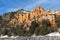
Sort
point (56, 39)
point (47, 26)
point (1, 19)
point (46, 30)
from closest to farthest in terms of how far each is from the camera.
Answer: point (56, 39) → point (46, 30) → point (47, 26) → point (1, 19)

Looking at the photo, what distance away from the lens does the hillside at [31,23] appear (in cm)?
3778

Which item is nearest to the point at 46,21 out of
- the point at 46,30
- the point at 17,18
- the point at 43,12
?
the point at 46,30

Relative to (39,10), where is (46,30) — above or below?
below

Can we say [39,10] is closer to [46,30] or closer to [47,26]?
[47,26]

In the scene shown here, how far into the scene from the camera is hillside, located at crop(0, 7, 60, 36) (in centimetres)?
3778

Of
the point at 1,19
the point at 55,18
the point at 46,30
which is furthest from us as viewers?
the point at 1,19

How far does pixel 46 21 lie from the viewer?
134 feet

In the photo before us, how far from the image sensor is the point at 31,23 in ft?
143

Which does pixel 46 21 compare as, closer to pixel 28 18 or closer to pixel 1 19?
pixel 28 18

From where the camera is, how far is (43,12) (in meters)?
49.7

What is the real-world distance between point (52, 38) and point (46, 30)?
76.4 feet

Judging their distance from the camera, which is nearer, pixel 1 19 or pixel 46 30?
pixel 46 30

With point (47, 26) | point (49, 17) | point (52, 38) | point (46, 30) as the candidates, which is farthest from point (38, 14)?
point (52, 38)

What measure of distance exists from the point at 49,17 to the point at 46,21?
270 centimetres
